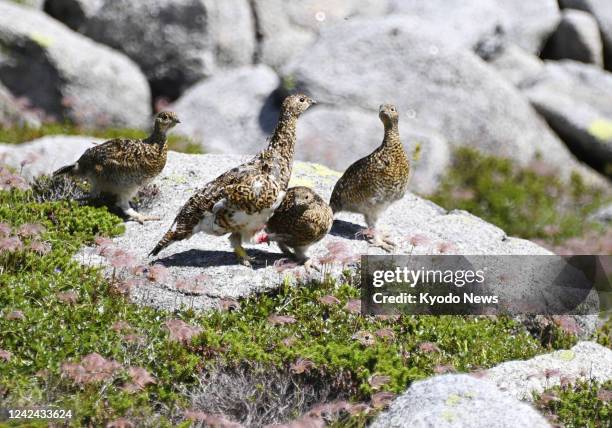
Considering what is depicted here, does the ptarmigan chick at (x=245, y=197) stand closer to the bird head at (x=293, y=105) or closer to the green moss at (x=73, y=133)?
the bird head at (x=293, y=105)

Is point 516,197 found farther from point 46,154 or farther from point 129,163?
point 46,154

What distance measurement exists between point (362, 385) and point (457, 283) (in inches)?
110

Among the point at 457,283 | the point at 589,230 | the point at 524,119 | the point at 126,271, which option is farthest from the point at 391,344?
the point at 524,119

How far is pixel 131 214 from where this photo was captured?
9.48 m

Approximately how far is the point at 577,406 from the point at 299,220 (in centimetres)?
267

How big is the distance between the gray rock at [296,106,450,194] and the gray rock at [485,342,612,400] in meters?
6.02

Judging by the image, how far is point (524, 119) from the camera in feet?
52.9

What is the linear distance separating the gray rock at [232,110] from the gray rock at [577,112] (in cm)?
506

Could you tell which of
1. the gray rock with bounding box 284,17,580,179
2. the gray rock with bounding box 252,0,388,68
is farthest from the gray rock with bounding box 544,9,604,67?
the gray rock with bounding box 284,17,580,179

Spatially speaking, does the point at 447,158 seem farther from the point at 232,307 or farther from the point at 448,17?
the point at 232,307

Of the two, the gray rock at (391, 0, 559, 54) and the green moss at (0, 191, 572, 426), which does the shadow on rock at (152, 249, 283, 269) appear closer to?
the green moss at (0, 191, 572, 426)

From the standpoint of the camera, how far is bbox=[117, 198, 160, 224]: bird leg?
9453 millimetres

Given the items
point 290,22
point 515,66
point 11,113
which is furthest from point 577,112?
point 11,113

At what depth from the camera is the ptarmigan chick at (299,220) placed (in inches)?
306
